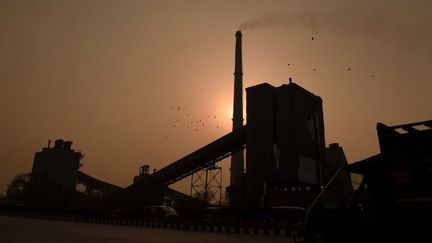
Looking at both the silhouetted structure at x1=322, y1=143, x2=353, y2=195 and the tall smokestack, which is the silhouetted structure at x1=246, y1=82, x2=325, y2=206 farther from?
the tall smokestack

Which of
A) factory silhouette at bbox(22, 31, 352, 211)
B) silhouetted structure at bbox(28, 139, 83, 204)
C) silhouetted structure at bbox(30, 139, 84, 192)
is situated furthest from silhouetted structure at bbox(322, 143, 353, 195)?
silhouetted structure at bbox(30, 139, 84, 192)

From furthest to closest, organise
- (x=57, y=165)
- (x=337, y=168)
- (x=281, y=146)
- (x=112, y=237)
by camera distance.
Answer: (x=57, y=165)
(x=281, y=146)
(x=337, y=168)
(x=112, y=237)

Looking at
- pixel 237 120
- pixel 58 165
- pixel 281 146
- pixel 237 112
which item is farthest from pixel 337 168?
pixel 58 165

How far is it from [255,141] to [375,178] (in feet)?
147

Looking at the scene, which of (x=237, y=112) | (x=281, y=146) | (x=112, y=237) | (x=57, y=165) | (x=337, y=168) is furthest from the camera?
(x=57, y=165)

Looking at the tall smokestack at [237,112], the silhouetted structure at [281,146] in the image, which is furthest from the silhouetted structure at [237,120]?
the silhouetted structure at [281,146]

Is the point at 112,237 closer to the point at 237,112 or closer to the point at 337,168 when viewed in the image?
the point at 337,168

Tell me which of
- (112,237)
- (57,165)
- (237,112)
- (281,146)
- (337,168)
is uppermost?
(237,112)

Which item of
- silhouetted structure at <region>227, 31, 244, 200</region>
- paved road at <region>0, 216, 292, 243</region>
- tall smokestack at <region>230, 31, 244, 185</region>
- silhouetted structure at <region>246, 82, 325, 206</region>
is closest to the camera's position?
paved road at <region>0, 216, 292, 243</region>

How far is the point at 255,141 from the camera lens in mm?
49531

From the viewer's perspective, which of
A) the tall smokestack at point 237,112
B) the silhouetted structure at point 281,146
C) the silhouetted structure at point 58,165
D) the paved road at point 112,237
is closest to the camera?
the paved road at point 112,237

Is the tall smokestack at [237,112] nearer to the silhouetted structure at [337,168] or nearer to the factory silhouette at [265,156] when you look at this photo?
the factory silhouette at [265,156]

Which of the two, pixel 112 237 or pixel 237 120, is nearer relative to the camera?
pixel 112 237

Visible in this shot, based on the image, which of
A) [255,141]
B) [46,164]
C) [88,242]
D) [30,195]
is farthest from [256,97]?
[46,164]
